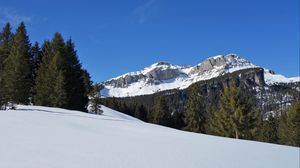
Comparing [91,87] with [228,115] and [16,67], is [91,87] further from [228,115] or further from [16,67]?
[228,115]

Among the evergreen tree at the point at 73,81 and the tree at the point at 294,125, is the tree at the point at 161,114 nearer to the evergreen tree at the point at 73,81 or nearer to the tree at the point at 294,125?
the evergreen tree at the point at 73,81

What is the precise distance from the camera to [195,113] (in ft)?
192

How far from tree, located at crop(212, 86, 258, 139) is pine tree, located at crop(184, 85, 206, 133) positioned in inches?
537

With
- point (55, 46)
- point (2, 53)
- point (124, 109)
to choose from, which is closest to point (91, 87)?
point (55, 46)

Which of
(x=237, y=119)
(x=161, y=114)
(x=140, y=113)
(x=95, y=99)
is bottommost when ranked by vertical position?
(x=237, y=119)

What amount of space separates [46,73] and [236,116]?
22920 millimetres

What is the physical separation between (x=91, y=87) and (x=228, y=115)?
21009 mm

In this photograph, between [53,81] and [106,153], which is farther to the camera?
[53,81]

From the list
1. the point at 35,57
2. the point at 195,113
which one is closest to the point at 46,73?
the point at 35,57

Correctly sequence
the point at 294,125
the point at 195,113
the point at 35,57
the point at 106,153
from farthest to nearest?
the point at 195,113 < the point at 35,57 < the point at 294,125 < the point at 106,153

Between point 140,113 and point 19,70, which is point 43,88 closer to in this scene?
point 19,70

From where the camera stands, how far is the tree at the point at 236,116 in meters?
42.0

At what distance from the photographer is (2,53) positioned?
156 ft

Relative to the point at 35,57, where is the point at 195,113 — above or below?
below
